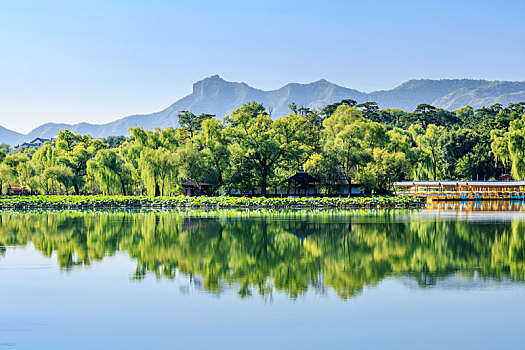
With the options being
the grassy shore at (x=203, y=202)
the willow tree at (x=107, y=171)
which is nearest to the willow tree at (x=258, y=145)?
the grassy shore at (x=203, y=202)

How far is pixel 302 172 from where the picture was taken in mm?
46469

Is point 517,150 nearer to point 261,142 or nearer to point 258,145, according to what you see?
point 261,142

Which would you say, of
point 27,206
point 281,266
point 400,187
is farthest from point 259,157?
point 281,266

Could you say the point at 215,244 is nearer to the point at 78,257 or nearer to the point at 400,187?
the point at 78,257

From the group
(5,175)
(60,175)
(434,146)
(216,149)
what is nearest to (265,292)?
(216,149)

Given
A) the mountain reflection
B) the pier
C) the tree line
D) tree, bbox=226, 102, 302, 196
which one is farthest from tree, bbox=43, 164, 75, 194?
the pier

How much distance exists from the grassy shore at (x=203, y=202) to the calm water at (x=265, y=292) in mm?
20283

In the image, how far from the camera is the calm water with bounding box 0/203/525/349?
892 cm

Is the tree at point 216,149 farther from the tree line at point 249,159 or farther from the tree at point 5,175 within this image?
the tree at point 5,175

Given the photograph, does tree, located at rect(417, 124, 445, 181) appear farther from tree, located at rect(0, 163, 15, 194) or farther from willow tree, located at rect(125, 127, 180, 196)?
tree, located at rect(0, 163, 15, 194)

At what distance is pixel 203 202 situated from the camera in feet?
144

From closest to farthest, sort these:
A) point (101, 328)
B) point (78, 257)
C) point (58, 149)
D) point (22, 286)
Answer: point (101, 328)
point (22, 286)
point (78, 257)
point (58, 149)

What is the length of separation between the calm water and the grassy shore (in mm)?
20283

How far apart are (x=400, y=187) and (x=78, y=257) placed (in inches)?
1967
